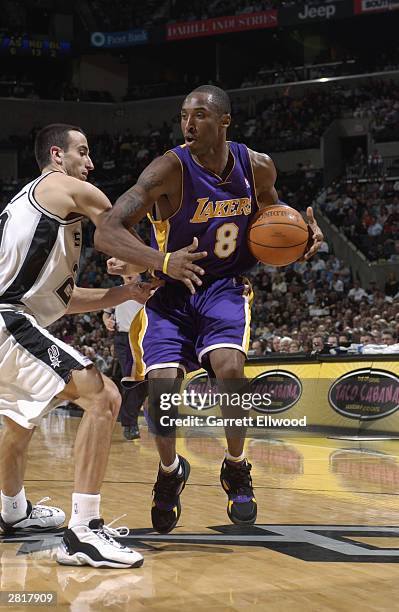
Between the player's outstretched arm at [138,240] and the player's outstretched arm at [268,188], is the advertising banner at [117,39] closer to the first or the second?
the player's outstretched arm at [268,188]

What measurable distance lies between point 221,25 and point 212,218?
24.8m

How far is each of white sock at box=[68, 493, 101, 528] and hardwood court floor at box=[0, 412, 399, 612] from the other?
0.19 metres

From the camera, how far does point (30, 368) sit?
3.61m

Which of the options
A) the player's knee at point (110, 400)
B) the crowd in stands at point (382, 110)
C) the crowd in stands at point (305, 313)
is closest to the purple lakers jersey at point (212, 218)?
the player's knee at point (110, 400)

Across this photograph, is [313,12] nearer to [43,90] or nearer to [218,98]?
[43,90]

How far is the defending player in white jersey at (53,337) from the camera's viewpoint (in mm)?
3578

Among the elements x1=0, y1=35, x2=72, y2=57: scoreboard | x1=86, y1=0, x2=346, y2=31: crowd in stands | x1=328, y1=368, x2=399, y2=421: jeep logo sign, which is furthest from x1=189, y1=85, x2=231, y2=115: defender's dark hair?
x1=0, y1=35, x2=72, y2=57: scoreboard

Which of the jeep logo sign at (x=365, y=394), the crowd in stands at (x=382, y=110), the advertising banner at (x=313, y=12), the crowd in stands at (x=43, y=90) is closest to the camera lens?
the jeep logo sign at (x=365, y=394)

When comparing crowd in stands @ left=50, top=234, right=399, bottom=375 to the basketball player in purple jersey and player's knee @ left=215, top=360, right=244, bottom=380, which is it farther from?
player's knee @ left=215, top=360, right=244, bottom=380

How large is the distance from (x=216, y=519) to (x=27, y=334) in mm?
1583

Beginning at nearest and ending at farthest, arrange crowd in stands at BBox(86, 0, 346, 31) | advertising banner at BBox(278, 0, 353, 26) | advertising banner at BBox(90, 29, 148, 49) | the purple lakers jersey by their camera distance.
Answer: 1. the purple lakers jersey
2. advertising banner at BBox(278, 0, 353, 26)
3. crowd in stands at BBox(86, 0, 346, 31)
4. advertising banner at BBox(90, 29, 148, 49)

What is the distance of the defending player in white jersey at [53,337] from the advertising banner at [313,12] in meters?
23.0

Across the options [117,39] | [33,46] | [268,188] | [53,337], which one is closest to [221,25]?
[117,39]

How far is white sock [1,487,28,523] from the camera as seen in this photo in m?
4.30
